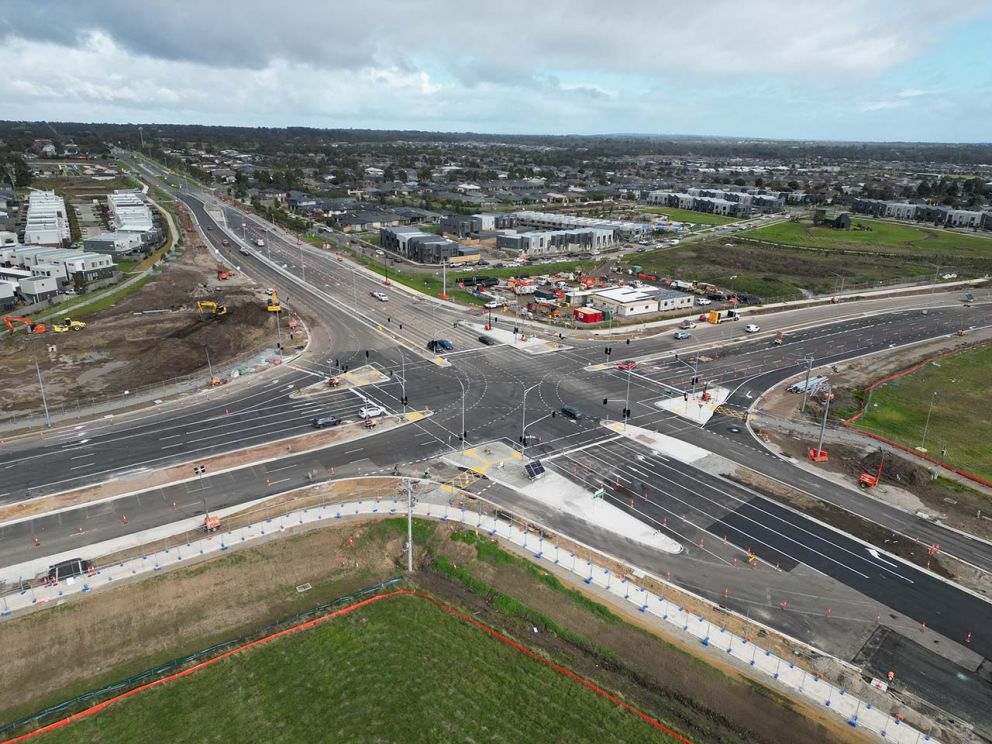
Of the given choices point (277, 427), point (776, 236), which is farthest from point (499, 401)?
point (776, 236)

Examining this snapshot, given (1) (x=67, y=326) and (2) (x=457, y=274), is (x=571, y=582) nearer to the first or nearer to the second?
(1) (x=67, y=326)

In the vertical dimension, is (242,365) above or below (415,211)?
below

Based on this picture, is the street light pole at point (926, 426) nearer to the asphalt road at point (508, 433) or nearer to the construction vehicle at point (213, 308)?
the asphalt road at point (508, 433)

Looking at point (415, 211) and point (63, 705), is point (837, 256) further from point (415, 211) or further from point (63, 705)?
point (63, 705)

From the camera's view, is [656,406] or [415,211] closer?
[656,406]

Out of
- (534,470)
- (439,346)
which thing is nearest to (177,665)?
(534,470)
